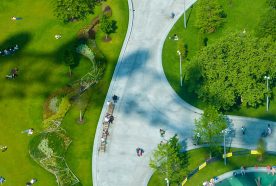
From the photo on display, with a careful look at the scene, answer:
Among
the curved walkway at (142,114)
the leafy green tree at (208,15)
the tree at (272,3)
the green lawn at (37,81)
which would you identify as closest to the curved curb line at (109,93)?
the curved walkway at (142,114)

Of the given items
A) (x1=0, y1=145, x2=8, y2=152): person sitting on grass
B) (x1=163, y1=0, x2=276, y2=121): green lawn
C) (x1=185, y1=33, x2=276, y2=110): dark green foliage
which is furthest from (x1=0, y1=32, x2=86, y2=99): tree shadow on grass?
(x1=185, y1=33, x2=276, y2=110): dark green foliage

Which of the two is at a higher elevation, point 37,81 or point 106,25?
point 106,25

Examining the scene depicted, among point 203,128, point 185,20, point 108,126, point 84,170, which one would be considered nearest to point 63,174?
point 84,170

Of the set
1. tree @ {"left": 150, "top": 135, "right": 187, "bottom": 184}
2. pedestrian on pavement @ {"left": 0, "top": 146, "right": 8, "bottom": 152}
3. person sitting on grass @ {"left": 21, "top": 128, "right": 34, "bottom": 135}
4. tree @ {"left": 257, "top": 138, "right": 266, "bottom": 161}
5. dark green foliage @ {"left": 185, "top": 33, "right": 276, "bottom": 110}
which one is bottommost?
tree @ {"left": 150, "top": 135, "right": 187, "bottom": 184}

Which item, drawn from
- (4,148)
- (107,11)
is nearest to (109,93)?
(4,148)

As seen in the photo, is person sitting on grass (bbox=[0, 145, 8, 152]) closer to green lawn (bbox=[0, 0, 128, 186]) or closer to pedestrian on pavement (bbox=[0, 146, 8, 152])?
pedestrian on pavement (bbox=[0, 146, 8, 152])

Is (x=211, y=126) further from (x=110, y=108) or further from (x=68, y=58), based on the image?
(x=68, y=58)

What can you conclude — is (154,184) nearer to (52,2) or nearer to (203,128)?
(203,128)
